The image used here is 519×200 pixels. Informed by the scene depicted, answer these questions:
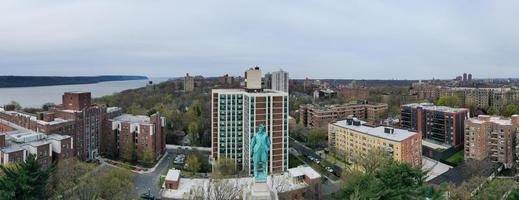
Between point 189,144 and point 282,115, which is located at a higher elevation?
point 282,115

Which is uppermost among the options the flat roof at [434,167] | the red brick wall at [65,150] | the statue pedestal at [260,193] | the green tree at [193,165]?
the statue pedestal at [260,193]

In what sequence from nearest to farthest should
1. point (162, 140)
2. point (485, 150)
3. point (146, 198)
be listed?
point (146, 198) → point (485, 150) → point (162, 140)

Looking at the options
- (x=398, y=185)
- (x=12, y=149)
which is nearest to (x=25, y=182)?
(x=12, y=149)

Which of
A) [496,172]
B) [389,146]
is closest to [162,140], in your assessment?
[389,146]

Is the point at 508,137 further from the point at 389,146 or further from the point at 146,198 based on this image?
the point at 146,198

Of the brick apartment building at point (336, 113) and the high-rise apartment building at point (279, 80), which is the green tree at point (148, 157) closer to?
the brick apartment building at point (336, 113)

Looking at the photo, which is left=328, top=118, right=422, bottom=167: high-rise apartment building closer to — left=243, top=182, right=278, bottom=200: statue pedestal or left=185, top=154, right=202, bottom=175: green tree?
left=185, top=154, right=202, bottom=175: green tree

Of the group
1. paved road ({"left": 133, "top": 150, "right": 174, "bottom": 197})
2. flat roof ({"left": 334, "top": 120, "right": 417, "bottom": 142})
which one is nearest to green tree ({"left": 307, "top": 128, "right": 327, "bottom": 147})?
flat roof ({"left": 334, "top": 120, "right": 417, "bottom": 142})

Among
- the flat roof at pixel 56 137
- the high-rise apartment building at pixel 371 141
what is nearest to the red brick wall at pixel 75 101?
the flat roof at pixel 56 137
